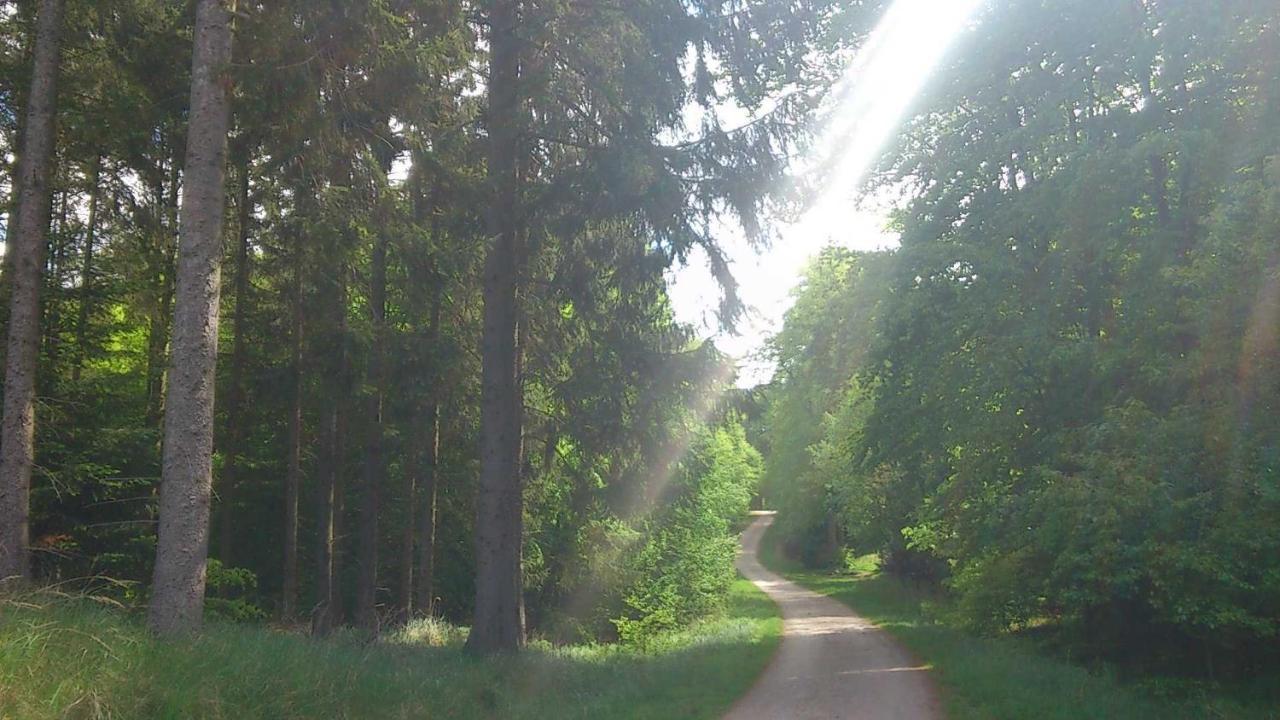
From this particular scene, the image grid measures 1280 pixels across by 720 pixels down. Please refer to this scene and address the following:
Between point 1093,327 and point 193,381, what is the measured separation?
12.9m

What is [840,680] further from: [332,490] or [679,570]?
[679,570]

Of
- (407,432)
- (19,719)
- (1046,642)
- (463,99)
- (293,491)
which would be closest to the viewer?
(19,719)

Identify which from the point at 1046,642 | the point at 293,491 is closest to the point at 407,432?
the point at 293,491

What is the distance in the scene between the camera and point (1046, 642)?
14.3 metres

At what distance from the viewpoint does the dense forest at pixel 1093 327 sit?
32.5 ft

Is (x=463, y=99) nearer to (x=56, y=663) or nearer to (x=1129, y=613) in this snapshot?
(x=56, y=663)

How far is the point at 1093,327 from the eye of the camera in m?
14.1

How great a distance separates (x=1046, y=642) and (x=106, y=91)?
16027 mm

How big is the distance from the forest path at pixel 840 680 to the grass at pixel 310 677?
0.49 m

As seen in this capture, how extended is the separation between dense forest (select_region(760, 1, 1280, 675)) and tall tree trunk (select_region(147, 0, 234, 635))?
31.2 feet

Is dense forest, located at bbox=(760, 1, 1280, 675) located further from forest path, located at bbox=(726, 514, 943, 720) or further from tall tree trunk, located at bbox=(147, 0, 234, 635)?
tall tree trunk, located at bbox=(147, 0, 234, 635)

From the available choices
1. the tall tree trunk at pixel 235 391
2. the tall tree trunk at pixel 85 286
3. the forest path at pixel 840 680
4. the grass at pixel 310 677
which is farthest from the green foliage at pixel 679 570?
the tall tree trunk at pixel 85 286

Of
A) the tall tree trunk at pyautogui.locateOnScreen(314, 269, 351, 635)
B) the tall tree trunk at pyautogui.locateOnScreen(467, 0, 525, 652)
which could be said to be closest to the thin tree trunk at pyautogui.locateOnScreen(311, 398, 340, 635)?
the tall tree trunk at pyautogui.locateOnScreen(314, 269, 351, 635)

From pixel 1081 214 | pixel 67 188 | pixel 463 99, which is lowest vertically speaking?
pixel 1081 214
